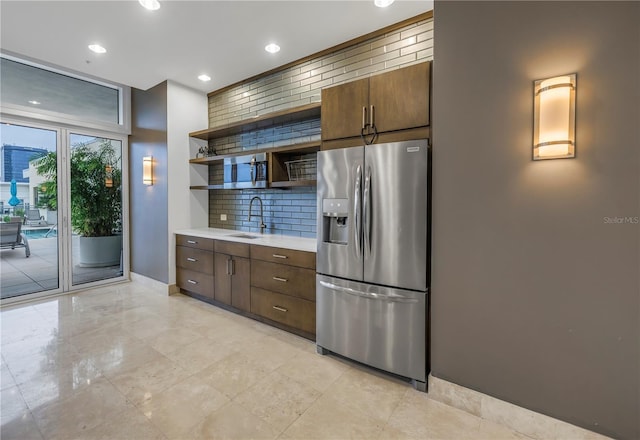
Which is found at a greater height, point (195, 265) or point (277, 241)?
point (277, 241)

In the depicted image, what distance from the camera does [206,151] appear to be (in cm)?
461

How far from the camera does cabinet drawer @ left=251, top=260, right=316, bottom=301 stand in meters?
2.80

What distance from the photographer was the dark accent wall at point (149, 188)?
13.9 ft

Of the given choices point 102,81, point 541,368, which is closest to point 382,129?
point 541,368

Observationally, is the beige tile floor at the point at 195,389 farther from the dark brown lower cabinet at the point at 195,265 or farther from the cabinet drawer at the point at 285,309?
the dark brown lower cabinet at the point at 195,265

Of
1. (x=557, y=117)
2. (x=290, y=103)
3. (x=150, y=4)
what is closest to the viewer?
(x=557, y=117)

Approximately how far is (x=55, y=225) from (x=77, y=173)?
81 centimetres

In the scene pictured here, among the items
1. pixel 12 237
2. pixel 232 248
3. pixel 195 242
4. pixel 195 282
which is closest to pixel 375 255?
pixel 232 248

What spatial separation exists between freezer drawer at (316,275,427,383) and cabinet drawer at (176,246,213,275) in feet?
5.97

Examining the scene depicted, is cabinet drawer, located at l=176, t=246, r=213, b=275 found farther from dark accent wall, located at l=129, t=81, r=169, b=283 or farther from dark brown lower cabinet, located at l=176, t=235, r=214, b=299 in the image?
dark accent wall, located at l=129, t=81, r=169, b=283

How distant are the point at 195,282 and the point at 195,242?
54cm

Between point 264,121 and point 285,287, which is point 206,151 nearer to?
point 264,121

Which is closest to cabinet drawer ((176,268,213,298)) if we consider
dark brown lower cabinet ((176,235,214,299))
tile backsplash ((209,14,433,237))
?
dark brown lower cabinet ((176,235,214,299))

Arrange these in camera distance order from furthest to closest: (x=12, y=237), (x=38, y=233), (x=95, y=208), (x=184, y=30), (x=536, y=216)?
(x=95, y=208)
(x=38, y=233)
(x=12, y=237)
(x=184, y=30)
(x=536, y=216)
